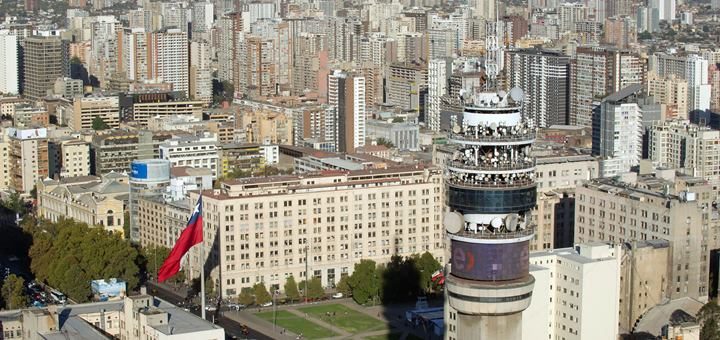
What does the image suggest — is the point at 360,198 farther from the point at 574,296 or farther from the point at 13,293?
A: the point at 574,296

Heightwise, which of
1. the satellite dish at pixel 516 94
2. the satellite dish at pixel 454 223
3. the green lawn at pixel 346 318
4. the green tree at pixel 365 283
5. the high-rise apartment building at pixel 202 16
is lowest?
the green lawn at pixel 346 318

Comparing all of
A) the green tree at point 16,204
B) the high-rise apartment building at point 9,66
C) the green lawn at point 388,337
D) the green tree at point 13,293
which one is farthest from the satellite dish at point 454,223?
the high-rise apartment building at point 9,66

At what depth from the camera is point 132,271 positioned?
5659 centimetres

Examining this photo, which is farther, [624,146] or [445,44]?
[445,44]

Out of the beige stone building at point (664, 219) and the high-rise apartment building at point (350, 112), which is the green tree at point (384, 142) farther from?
the beige stone building at point (664, 219)

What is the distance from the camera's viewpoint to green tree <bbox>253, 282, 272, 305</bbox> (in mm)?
55438

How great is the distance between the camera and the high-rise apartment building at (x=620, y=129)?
7694 centimetres

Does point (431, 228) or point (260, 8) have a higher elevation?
point (260, 8)

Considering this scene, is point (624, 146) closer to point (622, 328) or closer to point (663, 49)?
point (622, 328)

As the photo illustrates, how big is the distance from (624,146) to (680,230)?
26.5 meters

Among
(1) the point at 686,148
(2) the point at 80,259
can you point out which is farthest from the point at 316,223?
(1) the point at 686,148

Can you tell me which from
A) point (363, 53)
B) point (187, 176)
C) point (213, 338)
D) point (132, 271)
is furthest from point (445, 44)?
point (213, 338)

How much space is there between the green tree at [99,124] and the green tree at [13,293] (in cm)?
3979

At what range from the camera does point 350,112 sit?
289 feet
